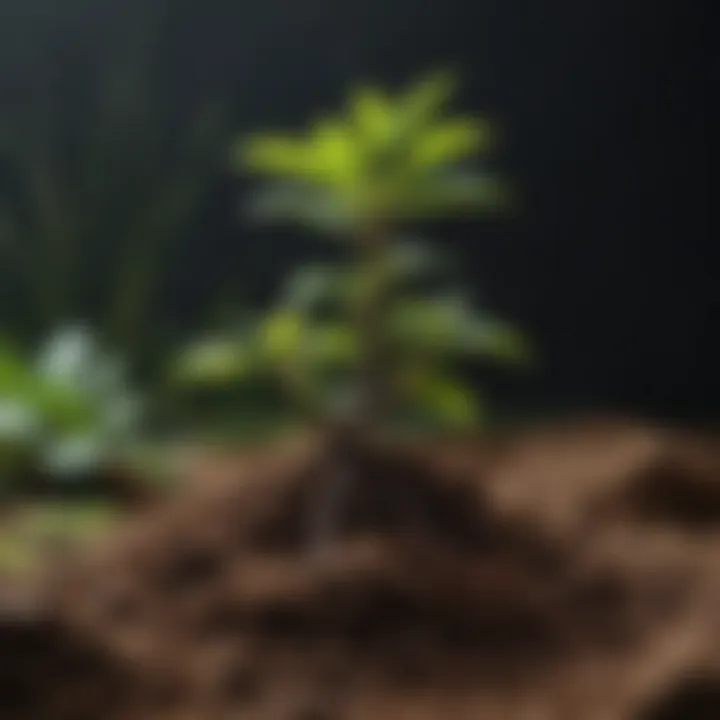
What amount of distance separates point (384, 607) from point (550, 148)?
756mm

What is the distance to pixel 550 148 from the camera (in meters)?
1.62

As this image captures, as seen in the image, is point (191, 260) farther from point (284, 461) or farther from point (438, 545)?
point (438, 545)

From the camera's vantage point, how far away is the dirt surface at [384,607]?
911mm

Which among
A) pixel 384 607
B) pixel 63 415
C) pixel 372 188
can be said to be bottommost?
pixel 384 607

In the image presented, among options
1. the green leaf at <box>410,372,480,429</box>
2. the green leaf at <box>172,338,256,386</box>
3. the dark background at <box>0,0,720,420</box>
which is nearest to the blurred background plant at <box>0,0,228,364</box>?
the dark background at <box>0,0,720,420</box>

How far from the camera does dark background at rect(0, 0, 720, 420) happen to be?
4.68 ft

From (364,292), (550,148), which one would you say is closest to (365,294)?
(364,292)

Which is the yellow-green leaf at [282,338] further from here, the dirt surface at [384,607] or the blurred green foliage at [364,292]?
the dirt surface at [384,607]

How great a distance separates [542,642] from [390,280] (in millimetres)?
326

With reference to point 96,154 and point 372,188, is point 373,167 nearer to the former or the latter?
point 372,188

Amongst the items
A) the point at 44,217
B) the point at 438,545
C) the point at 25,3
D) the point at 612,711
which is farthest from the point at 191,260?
the point at 612,711

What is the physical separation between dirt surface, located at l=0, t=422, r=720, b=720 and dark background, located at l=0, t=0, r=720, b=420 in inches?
11.1

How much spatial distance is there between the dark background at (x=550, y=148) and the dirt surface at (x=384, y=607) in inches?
11.1

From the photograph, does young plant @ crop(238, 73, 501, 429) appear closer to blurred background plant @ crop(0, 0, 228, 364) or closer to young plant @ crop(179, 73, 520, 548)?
young plant @ crop(179, 73, 520, 548)
